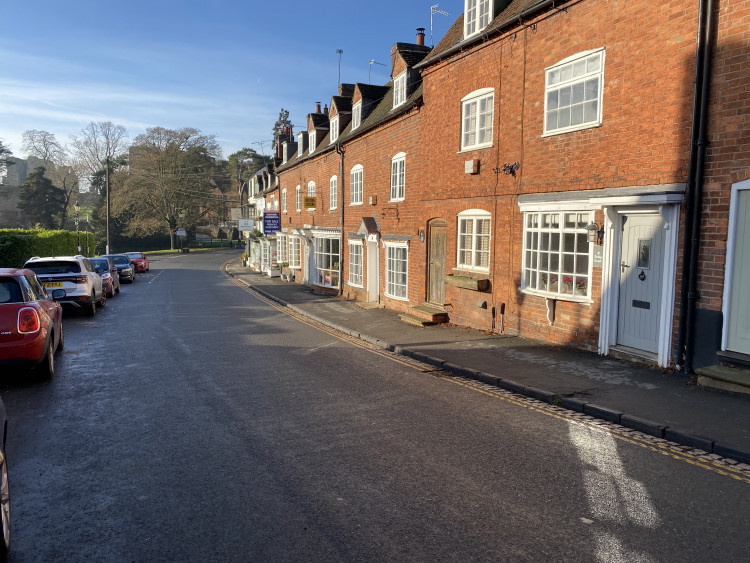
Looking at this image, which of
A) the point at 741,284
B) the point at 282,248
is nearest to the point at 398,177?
the point at 741,284

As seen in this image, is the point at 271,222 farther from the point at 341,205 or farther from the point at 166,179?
the point at 166,179

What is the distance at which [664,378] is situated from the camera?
A: 804 cm

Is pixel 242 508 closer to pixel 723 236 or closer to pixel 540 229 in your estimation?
pixel 723 236

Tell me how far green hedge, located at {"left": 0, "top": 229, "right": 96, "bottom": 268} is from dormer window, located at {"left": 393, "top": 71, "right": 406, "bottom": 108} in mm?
15669

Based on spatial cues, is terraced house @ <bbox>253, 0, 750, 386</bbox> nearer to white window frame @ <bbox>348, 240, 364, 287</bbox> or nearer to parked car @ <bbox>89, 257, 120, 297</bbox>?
white window frame @ <bbox>348, 240, 364, 287</bbox>

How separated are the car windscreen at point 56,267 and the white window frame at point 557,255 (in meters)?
12.5

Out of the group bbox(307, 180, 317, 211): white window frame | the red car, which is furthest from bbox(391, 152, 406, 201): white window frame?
the red car

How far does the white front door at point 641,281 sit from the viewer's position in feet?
28.6

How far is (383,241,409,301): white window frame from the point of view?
1675 centimetres

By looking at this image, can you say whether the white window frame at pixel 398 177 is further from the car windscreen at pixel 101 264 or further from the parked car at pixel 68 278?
the car windscreen at pixel 101 264

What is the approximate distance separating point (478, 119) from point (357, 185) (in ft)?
28.1

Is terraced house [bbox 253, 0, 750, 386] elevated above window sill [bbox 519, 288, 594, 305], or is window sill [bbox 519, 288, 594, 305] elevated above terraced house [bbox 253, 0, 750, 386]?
terraced house [bbox 253, 0, 750, 386]

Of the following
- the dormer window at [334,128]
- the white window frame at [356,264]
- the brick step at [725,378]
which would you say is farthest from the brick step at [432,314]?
the dormer window at [334,128]

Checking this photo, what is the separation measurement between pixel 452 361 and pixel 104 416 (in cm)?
555
